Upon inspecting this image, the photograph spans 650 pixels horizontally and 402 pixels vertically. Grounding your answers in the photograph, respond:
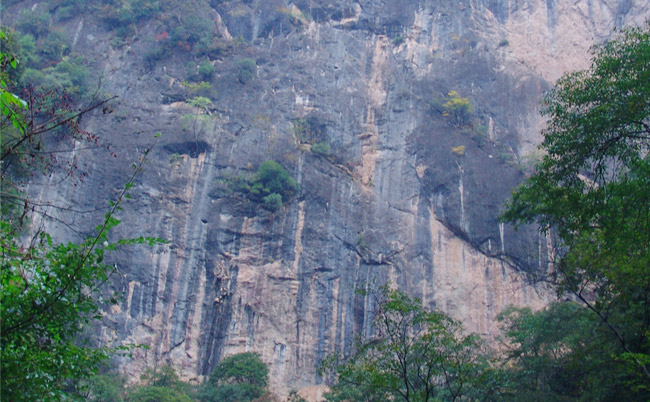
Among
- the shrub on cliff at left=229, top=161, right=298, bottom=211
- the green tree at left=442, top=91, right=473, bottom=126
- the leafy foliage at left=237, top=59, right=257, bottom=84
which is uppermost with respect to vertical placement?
the leafy foliage at left=237, top=59, right=257, bottom=84

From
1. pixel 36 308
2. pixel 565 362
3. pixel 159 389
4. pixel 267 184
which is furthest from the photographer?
pixel 267 184

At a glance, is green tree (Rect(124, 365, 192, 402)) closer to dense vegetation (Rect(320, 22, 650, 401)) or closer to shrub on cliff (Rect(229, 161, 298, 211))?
dense vegetation (Rect(320, 22, 650, 401))

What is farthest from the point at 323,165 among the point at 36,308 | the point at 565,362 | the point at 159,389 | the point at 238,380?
the point at 36,308

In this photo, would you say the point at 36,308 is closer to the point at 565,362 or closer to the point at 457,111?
the point at 565,362

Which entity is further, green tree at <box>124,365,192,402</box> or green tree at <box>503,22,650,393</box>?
green tree at <box>124,365,192,402</box>

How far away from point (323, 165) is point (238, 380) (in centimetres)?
1007

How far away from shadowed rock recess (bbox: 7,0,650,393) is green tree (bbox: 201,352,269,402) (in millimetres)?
1845

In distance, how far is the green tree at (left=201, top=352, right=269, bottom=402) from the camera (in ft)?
55.9

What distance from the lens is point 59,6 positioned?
29.7 m

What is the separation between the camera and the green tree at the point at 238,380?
17031 millimetres

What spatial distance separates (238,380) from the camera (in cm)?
1844

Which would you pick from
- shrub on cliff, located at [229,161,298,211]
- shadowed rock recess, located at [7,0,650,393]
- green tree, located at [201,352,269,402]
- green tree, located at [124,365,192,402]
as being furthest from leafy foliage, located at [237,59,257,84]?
green tree, located at [124,365,192,402]

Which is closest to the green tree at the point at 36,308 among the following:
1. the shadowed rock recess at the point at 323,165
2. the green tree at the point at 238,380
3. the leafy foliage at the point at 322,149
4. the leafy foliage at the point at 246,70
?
the green tree at the point at 238,380

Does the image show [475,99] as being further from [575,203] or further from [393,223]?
[575,203]
